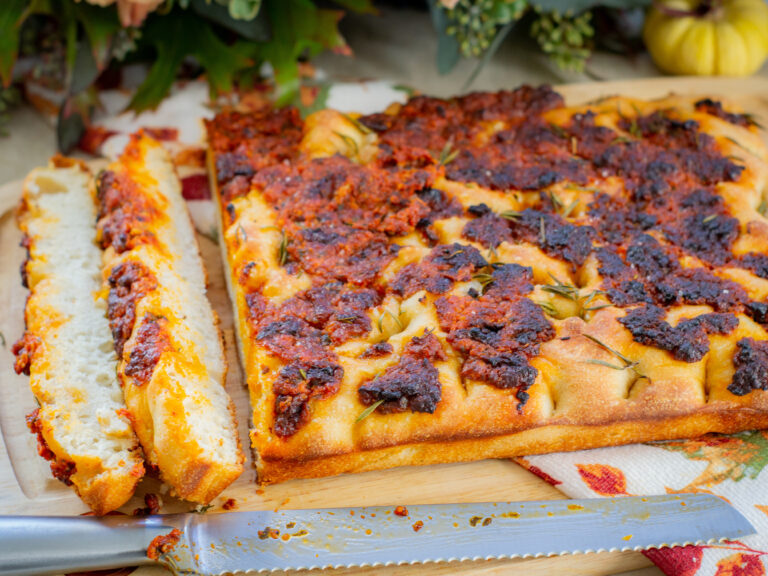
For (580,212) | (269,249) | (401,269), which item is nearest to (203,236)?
(269,249)

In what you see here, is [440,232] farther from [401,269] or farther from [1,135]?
[1,135]

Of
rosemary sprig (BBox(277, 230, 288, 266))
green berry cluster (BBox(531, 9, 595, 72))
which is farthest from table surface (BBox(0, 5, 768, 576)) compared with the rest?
rosemary sprig (BBox(277, 230, 288, 266))

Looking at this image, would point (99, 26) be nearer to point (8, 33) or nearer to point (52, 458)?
Result: point (8, 33)

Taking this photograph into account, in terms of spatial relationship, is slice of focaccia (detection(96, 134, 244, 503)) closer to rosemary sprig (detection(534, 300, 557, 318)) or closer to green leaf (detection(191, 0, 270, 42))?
green leaf (detection(191, 0, 270, 42))

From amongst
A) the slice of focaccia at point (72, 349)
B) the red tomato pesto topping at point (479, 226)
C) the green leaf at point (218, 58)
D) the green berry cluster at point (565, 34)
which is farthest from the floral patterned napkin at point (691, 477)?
the green berry cluster at point (565, 34)

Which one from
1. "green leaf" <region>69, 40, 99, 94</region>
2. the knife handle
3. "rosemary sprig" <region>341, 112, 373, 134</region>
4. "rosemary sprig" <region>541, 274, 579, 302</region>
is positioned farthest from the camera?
"green leaf" <region>69, 40, 99, 94</region>

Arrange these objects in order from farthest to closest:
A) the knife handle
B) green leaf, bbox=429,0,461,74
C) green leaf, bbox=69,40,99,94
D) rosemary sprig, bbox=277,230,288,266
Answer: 1. green leaf, bbox=429,0,461,74
2. green leaf, bbox=69,40,99,94
3. rosemary sprig, bbox=277,230,288,266
4. the knife handle

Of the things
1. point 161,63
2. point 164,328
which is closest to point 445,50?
point 161,63
